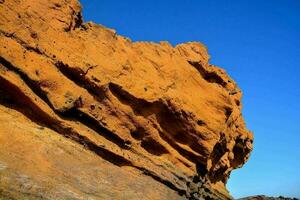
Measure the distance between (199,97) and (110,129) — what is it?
24.9 feet

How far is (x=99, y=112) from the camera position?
19.3 m

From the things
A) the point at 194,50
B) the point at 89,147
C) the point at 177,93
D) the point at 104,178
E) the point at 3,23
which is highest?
the point at 194,50

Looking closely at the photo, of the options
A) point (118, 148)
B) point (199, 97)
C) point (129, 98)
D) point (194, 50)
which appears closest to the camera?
point (118, 148)

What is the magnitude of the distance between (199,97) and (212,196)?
21.3 feet

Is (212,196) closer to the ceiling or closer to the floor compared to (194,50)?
closer to the floor

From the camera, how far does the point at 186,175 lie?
22.6 meters

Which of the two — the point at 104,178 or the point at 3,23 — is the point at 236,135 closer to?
the point at 104,178

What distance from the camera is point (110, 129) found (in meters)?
19.6

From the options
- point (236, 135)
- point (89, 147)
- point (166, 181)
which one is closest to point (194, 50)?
point (236, 135)

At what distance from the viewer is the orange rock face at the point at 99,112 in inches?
596

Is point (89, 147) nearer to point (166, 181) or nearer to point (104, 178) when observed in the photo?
point (104, 178)

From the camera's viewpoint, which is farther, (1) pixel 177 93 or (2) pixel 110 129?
(1) pixel 177 93

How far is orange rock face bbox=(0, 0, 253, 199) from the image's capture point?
15.1 m

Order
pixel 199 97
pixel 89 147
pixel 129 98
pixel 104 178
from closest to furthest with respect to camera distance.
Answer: pixel 104 178 → pixel 89 147 → pixel 129 98 → pixel 199 97
